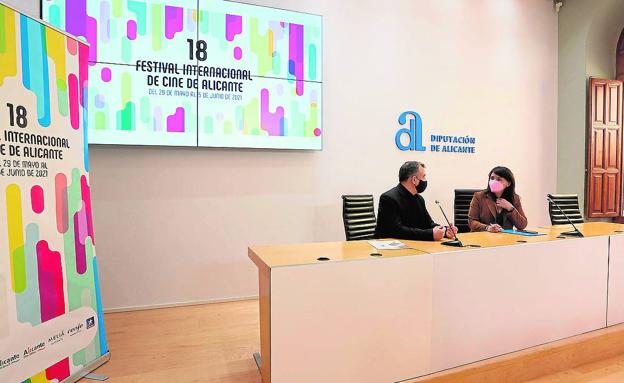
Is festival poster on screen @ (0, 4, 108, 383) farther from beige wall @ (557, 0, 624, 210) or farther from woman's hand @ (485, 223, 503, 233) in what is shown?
beige wall @ (557, 0, 624, 210)

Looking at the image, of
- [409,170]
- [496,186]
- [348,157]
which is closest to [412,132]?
[348,157]

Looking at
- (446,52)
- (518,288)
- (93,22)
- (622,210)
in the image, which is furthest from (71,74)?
(622,210)

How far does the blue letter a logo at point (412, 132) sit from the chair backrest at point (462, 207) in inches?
26.6

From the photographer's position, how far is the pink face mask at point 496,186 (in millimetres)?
3328

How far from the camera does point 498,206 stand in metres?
3.40

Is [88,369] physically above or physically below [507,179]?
below

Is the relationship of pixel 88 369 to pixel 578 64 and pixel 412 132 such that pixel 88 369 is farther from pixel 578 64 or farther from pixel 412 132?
pixel 578 64

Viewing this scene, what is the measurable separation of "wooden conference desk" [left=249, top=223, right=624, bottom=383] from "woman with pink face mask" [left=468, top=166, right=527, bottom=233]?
0.66m

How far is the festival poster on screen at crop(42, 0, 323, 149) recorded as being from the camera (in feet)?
11.3

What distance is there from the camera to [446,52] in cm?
484

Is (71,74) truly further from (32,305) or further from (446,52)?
Answer: (446,52)

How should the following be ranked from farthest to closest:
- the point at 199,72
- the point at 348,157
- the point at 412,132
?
the point at 412,132 → the point at 348,157 → the point at 199,72

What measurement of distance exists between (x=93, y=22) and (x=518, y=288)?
3763 millimetres

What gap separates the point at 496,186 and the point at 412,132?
1525 millimetres
